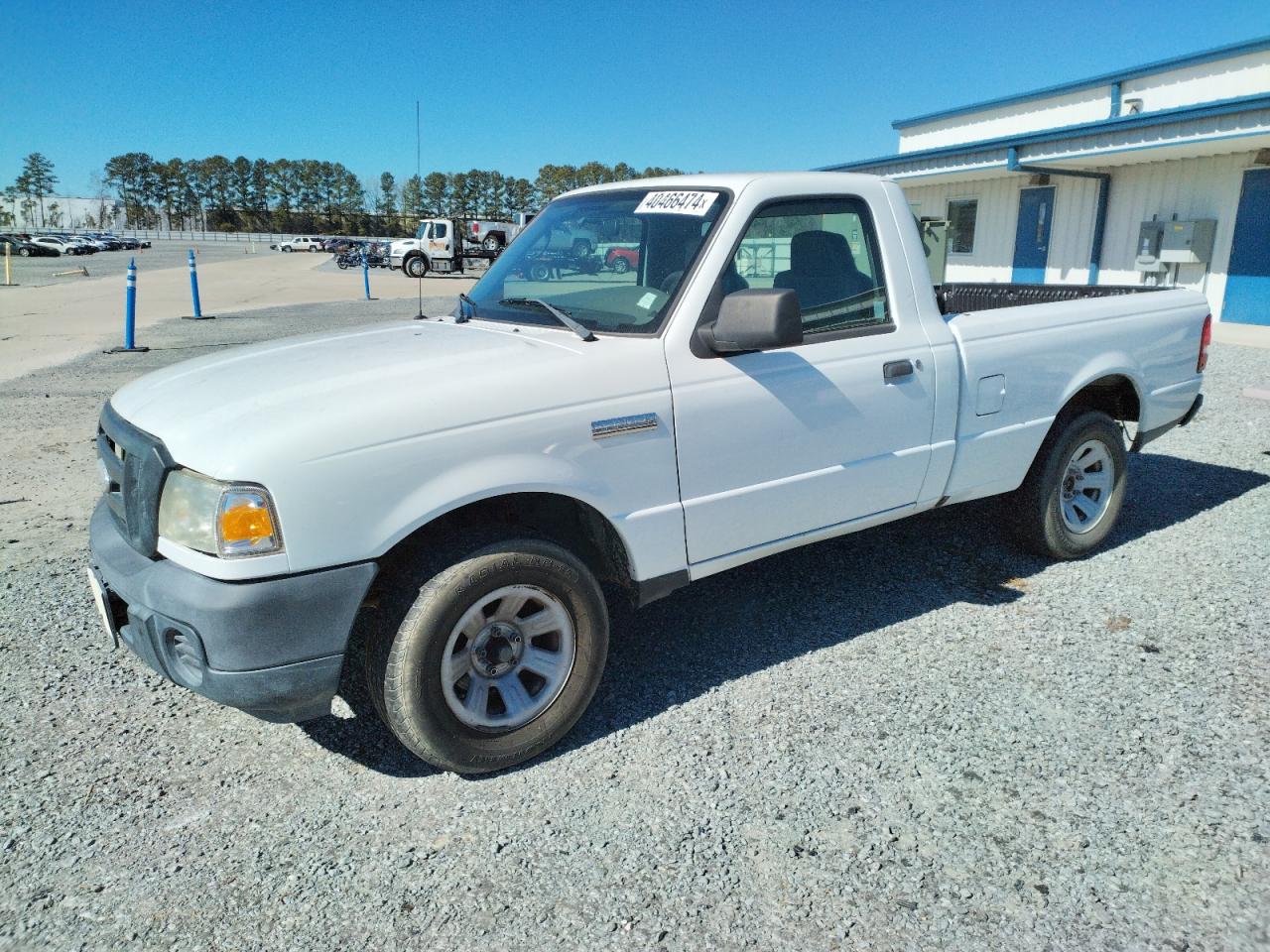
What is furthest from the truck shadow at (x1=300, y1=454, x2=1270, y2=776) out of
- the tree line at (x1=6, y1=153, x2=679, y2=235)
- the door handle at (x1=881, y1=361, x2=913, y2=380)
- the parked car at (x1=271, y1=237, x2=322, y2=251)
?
the tree line at (x1=6, y1=153, x2=679, y2=235)

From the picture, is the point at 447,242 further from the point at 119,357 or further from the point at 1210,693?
the point at 1210,693

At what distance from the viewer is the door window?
3498mm

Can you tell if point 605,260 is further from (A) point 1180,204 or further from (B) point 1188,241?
(A) point 1180,204

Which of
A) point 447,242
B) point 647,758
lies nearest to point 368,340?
point 647,758

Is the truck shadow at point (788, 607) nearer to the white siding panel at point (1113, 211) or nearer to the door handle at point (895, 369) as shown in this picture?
the door handle at point (895, 369)

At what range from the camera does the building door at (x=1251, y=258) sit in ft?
47.8

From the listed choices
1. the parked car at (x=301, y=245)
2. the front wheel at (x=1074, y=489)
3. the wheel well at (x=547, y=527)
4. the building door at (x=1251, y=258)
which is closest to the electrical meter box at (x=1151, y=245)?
the building door at (x=1251, y=258)

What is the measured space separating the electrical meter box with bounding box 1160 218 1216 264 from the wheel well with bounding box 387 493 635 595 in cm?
1602

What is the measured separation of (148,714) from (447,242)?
42.5m

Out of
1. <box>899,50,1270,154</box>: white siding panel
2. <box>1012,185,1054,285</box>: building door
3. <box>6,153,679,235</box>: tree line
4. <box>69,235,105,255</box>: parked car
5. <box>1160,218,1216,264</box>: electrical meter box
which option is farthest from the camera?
<box>6,153,679,235</box>: tree line

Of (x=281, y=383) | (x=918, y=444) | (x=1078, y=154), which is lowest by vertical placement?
(x=918, y=444)

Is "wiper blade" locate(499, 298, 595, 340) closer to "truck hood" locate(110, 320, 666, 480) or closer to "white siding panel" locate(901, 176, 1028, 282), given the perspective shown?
"truck hood" locate(110, 320, 666, 480)

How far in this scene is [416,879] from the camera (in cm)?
247

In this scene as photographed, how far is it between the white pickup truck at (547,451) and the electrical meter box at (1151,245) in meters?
14.1
